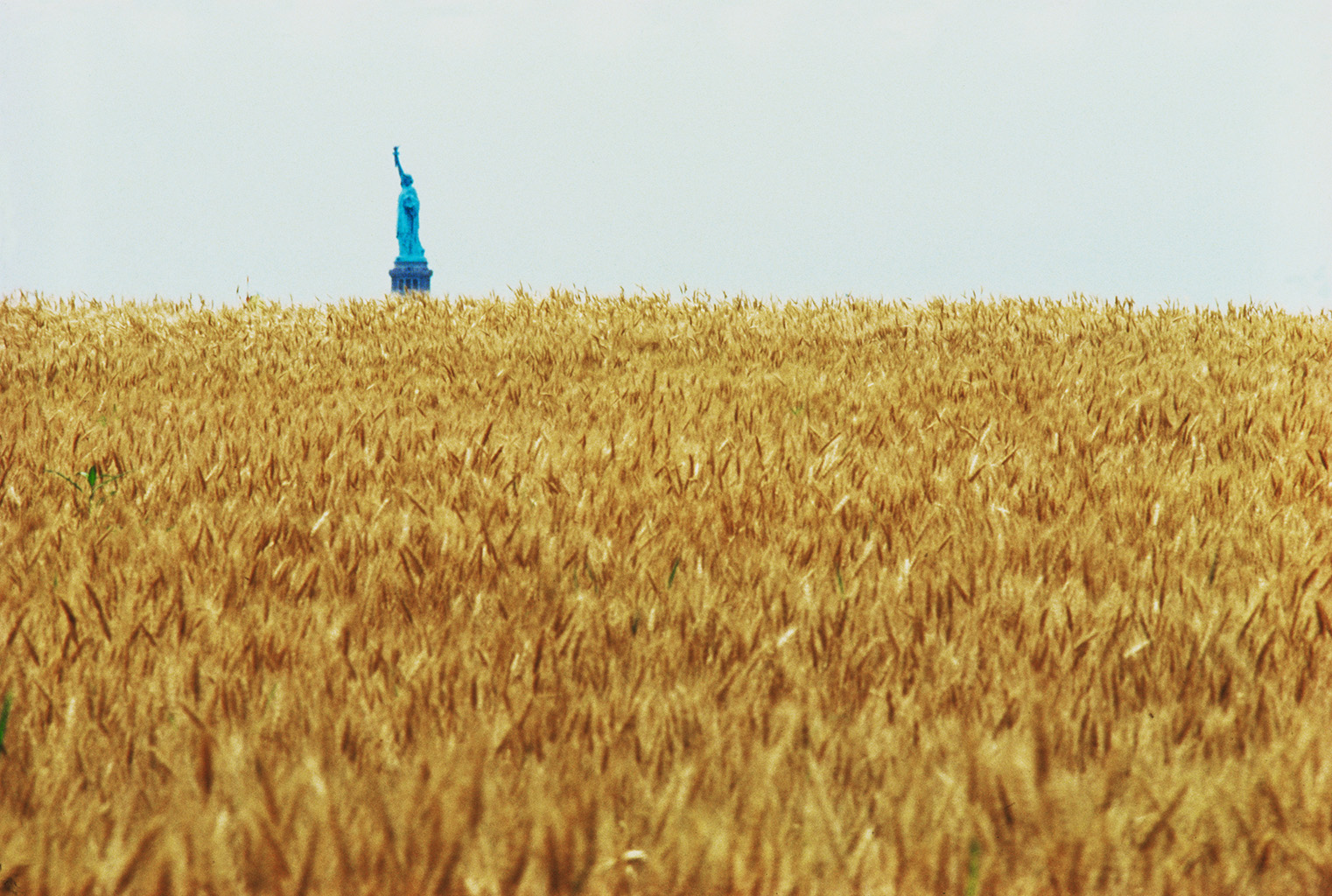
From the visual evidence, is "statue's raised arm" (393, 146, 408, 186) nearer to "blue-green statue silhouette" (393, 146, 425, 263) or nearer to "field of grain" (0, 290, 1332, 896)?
"blue-green statue silhouette" (393, 146, 425, 263)

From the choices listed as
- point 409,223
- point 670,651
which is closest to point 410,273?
point 409,223

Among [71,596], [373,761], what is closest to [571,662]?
[373,761]

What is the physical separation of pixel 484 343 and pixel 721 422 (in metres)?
2.88

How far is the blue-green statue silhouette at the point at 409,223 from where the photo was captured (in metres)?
23.6

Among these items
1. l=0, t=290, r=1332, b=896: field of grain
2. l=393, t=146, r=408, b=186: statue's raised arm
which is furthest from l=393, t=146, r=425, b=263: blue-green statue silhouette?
l=0, t=290, r=1332, b=896: field of grain

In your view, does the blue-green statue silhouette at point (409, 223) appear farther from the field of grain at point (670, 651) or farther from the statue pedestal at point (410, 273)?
the field of grain at point (670, 651)

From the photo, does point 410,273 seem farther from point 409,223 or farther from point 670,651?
point 670,651

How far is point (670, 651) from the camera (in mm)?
1932

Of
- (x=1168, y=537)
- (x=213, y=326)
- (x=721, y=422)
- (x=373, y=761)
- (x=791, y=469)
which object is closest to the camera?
(x=373, y=761)

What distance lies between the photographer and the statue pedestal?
23859 millimetres

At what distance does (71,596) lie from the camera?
223 centimetres

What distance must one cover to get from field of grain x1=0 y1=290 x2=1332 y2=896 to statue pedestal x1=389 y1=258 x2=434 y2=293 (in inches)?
781

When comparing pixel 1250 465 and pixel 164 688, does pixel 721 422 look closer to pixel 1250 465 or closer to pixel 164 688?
pixel 1250 465

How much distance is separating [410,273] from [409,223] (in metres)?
1.08
